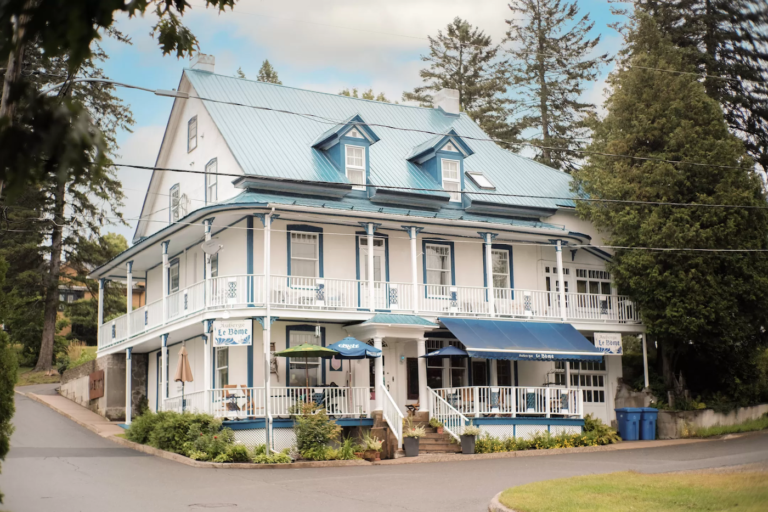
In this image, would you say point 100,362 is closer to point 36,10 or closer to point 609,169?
point 609,169

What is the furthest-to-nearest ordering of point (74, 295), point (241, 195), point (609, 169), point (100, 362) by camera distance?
point (74, 295) → point (100, 362) → point (609, 169) → point (241, 195)

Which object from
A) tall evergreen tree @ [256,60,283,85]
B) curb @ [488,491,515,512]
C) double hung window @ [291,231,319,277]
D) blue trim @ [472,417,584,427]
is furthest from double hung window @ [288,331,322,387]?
tall evergreen tree @ [256,60,283,85]

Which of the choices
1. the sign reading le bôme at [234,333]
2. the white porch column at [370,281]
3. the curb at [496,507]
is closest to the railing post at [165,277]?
the sign reading le bôme at [234,333]

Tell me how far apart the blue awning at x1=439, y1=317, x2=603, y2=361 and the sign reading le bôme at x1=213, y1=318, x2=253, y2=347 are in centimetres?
612

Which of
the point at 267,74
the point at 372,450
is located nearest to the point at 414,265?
the point at 372,450

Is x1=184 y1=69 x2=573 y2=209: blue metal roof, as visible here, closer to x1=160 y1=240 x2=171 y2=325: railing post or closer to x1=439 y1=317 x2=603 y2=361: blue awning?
x1=160 y1=240 x2=171 y2=325: railing post

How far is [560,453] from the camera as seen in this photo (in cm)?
2314

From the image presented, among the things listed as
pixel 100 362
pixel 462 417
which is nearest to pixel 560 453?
pixel 462 417

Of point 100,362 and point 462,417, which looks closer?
point 462,417

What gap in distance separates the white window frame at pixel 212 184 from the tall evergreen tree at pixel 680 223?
12.7 m

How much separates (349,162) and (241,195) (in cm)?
426

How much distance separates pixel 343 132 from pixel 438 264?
5.32 meters

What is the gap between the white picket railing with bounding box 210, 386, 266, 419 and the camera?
22.3m

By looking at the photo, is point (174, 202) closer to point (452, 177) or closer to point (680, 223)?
point (452, 177)
